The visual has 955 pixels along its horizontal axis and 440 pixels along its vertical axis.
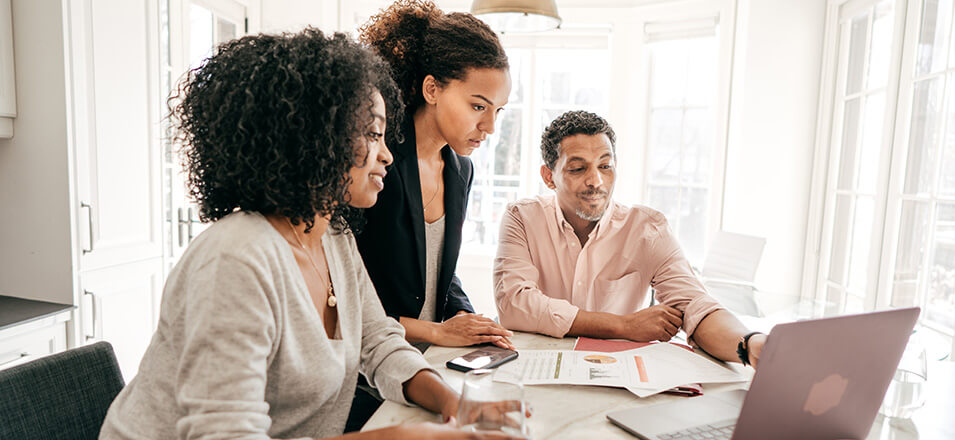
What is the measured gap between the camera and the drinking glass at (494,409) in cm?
69

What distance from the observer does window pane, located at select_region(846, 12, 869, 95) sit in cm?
306

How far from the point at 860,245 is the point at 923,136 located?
72 centimetres

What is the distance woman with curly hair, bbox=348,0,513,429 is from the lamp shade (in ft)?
2.05

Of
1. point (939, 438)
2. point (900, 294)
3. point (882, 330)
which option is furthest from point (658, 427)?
point (900, 294)

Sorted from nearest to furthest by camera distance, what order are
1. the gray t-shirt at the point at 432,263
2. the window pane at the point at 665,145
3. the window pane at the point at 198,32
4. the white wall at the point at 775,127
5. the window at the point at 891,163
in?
1. the gray t-shirt at the point at 432,263
2. the window at the point at 891,163
3. the window pane at the point at 198,32
4. the white wall at the point at 775,127
5. the window pane at the point at 665,145

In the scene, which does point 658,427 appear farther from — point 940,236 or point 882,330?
point 940,236

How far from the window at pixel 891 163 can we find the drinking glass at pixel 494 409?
6.85ft

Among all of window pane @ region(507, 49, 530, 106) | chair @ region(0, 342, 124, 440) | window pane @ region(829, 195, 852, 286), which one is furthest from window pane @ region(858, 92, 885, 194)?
chair @ region(0, 342, 124, 440)

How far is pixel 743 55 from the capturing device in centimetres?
344

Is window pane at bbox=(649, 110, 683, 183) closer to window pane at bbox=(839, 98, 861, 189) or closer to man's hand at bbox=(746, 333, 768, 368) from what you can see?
window pane at bbox=(839, 98, 861, 189)

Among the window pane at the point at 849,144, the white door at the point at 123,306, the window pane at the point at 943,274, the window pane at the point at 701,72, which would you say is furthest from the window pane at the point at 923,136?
the white door at the point at 123,306

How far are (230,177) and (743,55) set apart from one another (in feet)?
11.1

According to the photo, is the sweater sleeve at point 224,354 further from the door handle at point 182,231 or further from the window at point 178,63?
the door handle at point 182,231

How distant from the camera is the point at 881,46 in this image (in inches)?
113
